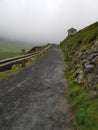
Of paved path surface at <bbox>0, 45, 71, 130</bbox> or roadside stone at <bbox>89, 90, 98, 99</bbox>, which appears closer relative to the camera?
paved path surface at <bbox>0, 45, 71, 130</bbox>

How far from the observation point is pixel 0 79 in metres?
18.1

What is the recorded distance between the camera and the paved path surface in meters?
10.5

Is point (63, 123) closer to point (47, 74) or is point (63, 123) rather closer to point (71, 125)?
point (71, 125)

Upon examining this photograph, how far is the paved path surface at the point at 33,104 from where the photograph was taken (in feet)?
34.6

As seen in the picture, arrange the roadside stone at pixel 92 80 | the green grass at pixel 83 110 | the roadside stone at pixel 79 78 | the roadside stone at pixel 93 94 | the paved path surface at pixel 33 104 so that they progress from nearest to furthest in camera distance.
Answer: the green grass at pixel 83 110, the paved path surface at pixel 33 104, the roadside stone at pixel 93 94, the roadside stone at pixel 92 80, the roadside stone at pixel 79 78

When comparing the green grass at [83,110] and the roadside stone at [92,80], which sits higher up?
the roadside stone at [92,80]

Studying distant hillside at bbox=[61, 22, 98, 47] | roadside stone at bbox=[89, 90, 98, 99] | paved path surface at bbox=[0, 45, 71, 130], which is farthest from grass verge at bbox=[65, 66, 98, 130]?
distant hillside at bbox=[61, 22, 98, 47]

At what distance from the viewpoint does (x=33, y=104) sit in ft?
41.9

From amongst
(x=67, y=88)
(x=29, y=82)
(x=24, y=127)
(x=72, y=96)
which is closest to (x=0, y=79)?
(x=29, y=82)

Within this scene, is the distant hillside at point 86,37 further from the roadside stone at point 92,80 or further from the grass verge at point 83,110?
the grass verge at point 83,110

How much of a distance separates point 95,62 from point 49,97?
5.11m

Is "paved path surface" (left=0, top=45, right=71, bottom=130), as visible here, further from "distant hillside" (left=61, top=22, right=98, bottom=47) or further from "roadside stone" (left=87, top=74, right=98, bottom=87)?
"distant hillside" (left=61, top=22, right=98, bottom=47)

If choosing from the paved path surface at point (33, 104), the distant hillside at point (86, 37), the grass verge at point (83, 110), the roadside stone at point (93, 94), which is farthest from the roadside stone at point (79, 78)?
the distant hillside at point (86, 37)

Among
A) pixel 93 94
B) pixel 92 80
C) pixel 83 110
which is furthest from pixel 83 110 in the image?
pixel 92 80
